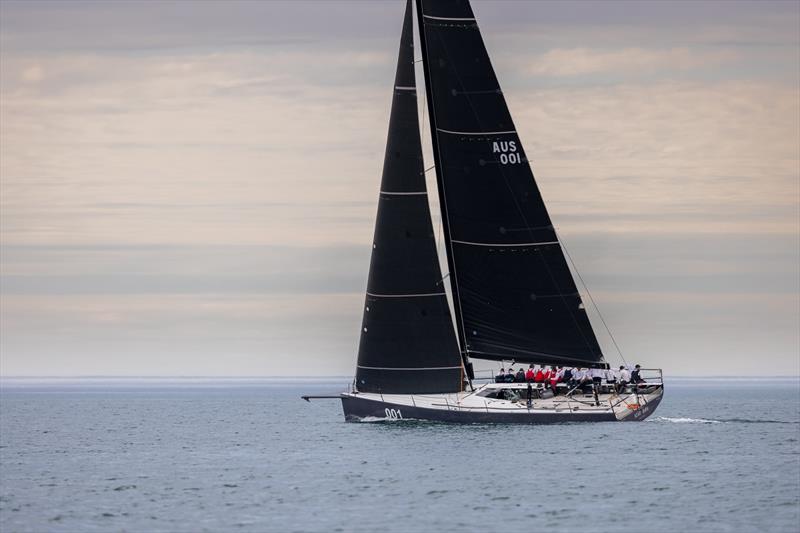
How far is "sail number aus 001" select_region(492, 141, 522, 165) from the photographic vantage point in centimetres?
A: 6625

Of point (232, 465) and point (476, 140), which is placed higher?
point (476, 140)

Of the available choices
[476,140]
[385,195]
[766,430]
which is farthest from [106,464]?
[766,430]

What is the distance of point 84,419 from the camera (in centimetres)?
11100

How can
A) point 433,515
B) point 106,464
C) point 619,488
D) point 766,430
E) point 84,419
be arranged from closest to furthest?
point 433,515
point 619,488
point 106,464
point 766,430
point 84,419

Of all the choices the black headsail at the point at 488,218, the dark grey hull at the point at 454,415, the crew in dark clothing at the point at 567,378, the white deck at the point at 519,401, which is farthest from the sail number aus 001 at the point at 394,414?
the crew in dark clothing at the point at 567,378

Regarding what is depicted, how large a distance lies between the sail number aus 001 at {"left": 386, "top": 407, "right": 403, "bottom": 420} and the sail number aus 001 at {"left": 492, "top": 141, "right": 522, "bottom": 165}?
488 inches

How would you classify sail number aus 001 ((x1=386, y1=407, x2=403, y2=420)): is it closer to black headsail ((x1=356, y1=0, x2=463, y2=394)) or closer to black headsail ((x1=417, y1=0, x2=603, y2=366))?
black headsail ((x1=356, y1=0, x2=463, y2=394))

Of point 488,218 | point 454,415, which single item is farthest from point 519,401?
point 488,218

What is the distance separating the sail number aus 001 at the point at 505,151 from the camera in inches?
2608

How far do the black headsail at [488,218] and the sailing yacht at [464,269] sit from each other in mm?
46

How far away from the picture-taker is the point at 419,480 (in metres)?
50.9

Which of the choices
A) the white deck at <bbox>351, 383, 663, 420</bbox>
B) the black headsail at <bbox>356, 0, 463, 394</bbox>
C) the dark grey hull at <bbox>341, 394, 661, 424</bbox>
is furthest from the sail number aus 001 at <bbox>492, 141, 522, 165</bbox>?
the dark grey hull at <bbox>341, 394, 661, 424</bbox>

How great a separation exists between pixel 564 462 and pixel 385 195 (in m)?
16.0

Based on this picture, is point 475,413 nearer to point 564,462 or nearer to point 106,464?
point 564,462
